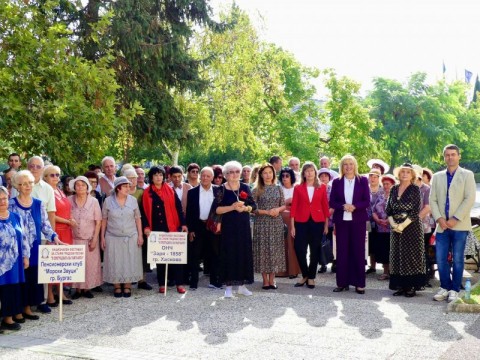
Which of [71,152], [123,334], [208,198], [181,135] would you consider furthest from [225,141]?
[123,334]

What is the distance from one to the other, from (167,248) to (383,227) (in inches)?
157

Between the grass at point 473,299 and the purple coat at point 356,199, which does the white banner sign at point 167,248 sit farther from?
the grass at point 473,299

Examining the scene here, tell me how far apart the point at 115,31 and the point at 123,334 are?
13148mm

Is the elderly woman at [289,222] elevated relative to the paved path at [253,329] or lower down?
elevated

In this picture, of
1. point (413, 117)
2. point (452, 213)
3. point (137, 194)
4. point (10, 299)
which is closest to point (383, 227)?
point (452, 213)

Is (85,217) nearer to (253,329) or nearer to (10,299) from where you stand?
(10,299)

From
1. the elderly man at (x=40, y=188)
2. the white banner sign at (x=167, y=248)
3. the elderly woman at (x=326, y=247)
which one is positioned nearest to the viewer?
the elderly man at (x=40, y=188)

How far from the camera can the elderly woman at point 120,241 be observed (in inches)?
405

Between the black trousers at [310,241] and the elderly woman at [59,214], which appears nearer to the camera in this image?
the elderly woman at [59,214]

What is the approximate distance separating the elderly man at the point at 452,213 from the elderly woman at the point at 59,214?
529 cm

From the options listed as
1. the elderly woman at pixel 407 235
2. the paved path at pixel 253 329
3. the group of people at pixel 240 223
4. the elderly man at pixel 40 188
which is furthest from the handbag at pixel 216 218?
the elderly woman at pixel 407 235

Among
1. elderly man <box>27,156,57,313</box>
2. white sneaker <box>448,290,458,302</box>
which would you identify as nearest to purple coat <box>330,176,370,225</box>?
white sneaker <box>448,290,458,302</box>

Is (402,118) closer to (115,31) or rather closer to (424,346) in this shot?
(115,31)

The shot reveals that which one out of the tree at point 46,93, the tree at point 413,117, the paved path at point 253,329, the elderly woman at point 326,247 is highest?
→ the tree at point 413,117
